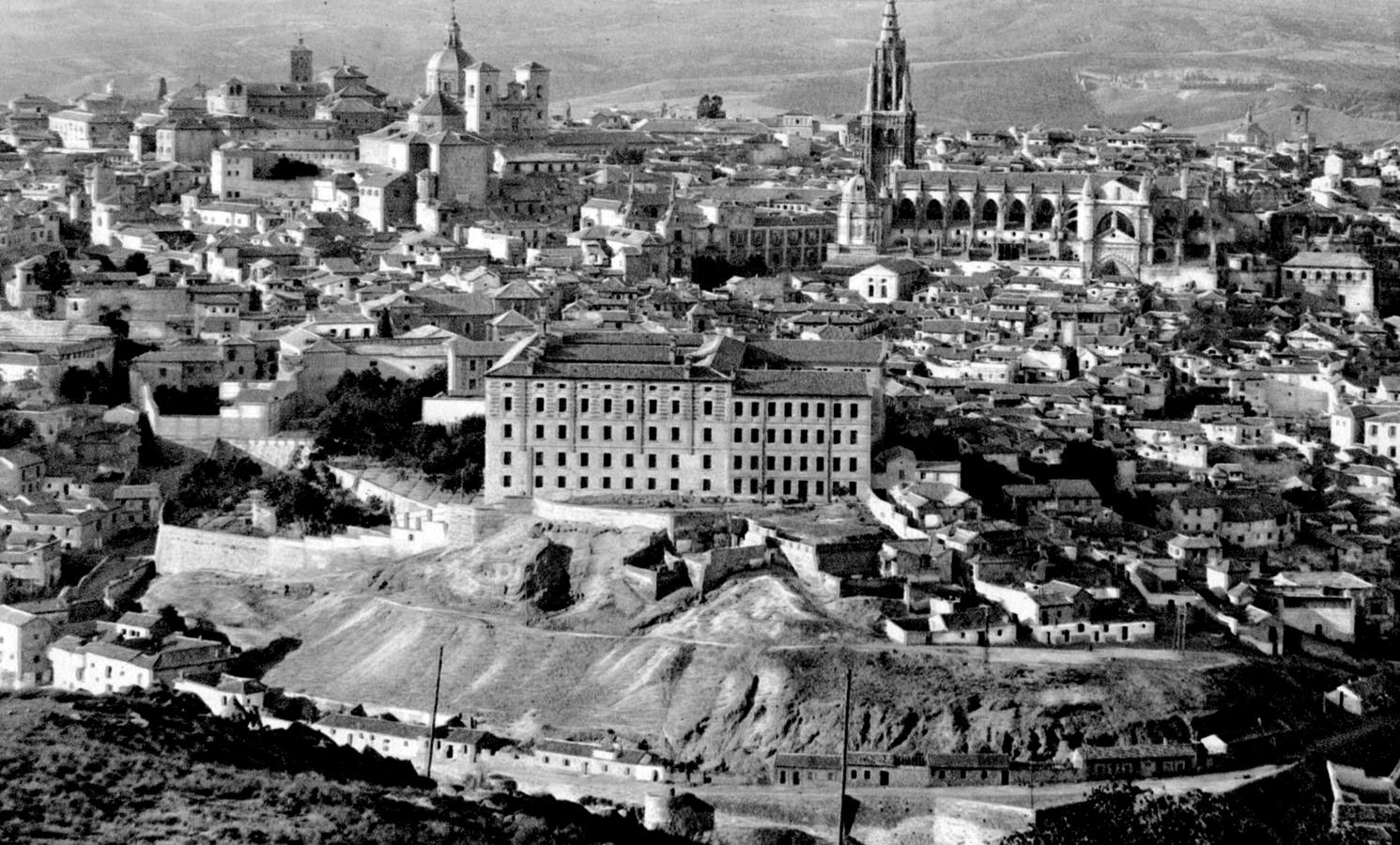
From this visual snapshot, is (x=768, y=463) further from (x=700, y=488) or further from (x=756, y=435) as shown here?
(x=700, y=488)

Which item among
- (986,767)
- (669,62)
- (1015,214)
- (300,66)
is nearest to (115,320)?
(986,767)

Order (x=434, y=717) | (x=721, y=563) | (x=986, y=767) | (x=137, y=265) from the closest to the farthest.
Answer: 1. (x=986, y=767)
2. (x=434, y=717)
3. (x=721, y=563)
4. (x=137, y=265)

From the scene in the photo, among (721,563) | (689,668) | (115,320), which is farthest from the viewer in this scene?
(115,320)

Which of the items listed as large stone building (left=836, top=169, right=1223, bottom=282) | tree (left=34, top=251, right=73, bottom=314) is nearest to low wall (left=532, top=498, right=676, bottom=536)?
tree (left=34, top=251, right=73, bottom=314)

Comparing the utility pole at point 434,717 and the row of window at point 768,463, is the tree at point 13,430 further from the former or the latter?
the utility pole at point 434,717

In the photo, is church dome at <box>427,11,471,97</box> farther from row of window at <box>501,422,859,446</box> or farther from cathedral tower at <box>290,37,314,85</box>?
row of window at <box>501,422,859,446</box>

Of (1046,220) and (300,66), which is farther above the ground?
(300,66)

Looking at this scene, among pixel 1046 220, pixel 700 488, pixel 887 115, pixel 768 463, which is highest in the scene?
pixel 887 115
